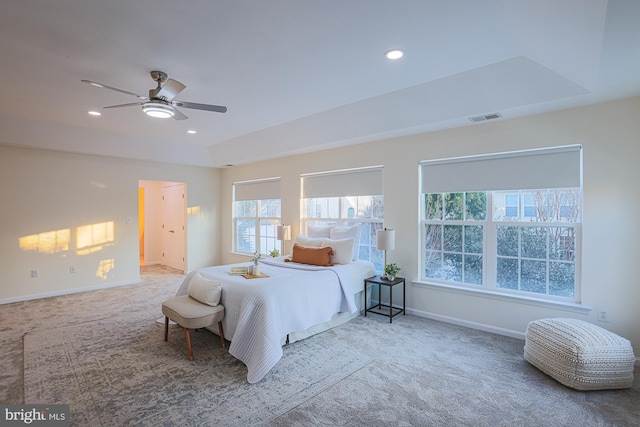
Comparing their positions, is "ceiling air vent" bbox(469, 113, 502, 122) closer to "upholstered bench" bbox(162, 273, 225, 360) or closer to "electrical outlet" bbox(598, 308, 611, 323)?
"electrical outlet" bbox(598, 308, 611, 323)

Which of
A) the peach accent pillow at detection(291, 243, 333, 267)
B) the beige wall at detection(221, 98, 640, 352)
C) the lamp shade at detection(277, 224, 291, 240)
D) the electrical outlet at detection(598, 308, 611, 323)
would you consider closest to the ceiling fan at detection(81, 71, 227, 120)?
the peach accent pillow at detection(291, 243, 333, 267)

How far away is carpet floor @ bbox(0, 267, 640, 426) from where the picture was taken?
217 centimetres

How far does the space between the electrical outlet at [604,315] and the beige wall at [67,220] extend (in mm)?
6948

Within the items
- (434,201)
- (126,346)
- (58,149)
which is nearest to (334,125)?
(434,201)

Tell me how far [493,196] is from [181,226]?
634cm

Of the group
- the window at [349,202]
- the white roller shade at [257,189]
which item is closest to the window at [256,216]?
the white roller shade at [257,189]

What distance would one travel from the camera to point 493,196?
374 cm

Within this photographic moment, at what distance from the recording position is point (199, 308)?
3.11 metres

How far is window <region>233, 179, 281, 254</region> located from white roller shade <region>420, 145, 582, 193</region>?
3.14 metres

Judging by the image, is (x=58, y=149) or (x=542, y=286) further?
(x=58, y=149)

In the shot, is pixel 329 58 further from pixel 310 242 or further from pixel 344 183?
pixel 310 242

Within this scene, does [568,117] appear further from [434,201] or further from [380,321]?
[380,321]

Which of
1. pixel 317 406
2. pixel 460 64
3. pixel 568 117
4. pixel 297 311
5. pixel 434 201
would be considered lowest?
pixel 317 406

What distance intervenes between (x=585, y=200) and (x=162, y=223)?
27.5 ft
